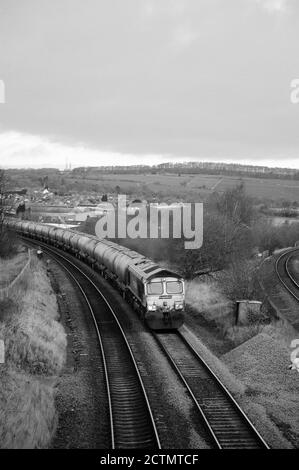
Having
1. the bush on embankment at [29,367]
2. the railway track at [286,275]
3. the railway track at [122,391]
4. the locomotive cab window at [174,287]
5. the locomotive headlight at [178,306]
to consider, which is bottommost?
the railway track at [286,275]

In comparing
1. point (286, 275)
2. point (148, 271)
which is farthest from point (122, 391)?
point (286, 275)

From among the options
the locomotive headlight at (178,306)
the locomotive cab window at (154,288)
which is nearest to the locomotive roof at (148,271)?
the locomotive cab window at (154,288)

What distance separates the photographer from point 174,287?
22547mm

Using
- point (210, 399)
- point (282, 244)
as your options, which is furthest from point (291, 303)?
point (282, 244)

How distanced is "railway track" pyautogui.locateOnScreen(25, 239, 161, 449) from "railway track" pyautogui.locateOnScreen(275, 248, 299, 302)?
1714 cm

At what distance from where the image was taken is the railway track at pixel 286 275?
36900 mm

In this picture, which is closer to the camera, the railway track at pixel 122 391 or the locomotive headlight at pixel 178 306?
the railway track at pixel 122 391

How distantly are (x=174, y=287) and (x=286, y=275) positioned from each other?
935 inches

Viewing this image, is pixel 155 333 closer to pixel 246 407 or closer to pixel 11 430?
pixel 246 407

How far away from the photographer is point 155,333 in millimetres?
21938

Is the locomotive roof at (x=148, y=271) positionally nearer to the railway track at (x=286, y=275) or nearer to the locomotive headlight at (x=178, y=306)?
the locomotive headlight at (x=178, y=306)

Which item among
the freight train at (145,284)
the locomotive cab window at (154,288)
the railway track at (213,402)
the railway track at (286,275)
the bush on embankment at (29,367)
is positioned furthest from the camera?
the railway track at (286,275)

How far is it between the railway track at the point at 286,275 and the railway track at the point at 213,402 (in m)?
17.9
